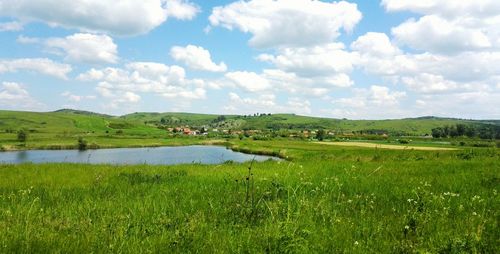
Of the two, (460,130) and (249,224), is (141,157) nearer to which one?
(249,224)

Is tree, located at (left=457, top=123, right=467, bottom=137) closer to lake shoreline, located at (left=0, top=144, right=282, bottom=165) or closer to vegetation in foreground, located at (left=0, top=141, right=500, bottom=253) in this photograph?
lake shoreline, located at (left=0, top=144, right=282, bottom=165)

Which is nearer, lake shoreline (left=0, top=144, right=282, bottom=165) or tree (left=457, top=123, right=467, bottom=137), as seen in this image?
lake shoreline (left=0, top=144, right=282, bottom=165)

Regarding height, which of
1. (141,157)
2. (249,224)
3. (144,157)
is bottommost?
(141,157)

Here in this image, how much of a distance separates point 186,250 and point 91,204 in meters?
4.42

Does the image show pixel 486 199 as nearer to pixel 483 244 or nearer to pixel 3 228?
pixel 483 244

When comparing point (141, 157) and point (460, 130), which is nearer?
point (141, 157)

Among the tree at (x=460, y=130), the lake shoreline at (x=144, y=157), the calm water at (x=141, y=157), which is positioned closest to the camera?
the lake shoreline at (x=144, y=157)

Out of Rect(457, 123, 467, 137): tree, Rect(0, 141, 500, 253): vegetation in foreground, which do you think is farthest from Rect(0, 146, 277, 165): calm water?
Rect(457, 123, 467, 137): tree

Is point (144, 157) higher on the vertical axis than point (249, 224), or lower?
lower

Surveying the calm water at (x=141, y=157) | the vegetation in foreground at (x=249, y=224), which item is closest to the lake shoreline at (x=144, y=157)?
the calm water at (x=141, y=157)

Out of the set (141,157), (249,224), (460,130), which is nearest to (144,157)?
(141,157)

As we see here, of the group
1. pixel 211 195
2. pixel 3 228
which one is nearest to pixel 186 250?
pixel 3 228

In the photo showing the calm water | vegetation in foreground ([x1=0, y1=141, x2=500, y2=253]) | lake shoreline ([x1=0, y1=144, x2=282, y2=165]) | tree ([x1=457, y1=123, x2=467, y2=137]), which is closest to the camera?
vegetation in foreground ([x1=0, y1=141, x2=500, y2=253])

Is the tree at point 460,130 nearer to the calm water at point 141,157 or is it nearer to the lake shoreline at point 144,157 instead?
the lake shoreline at point 144,157
